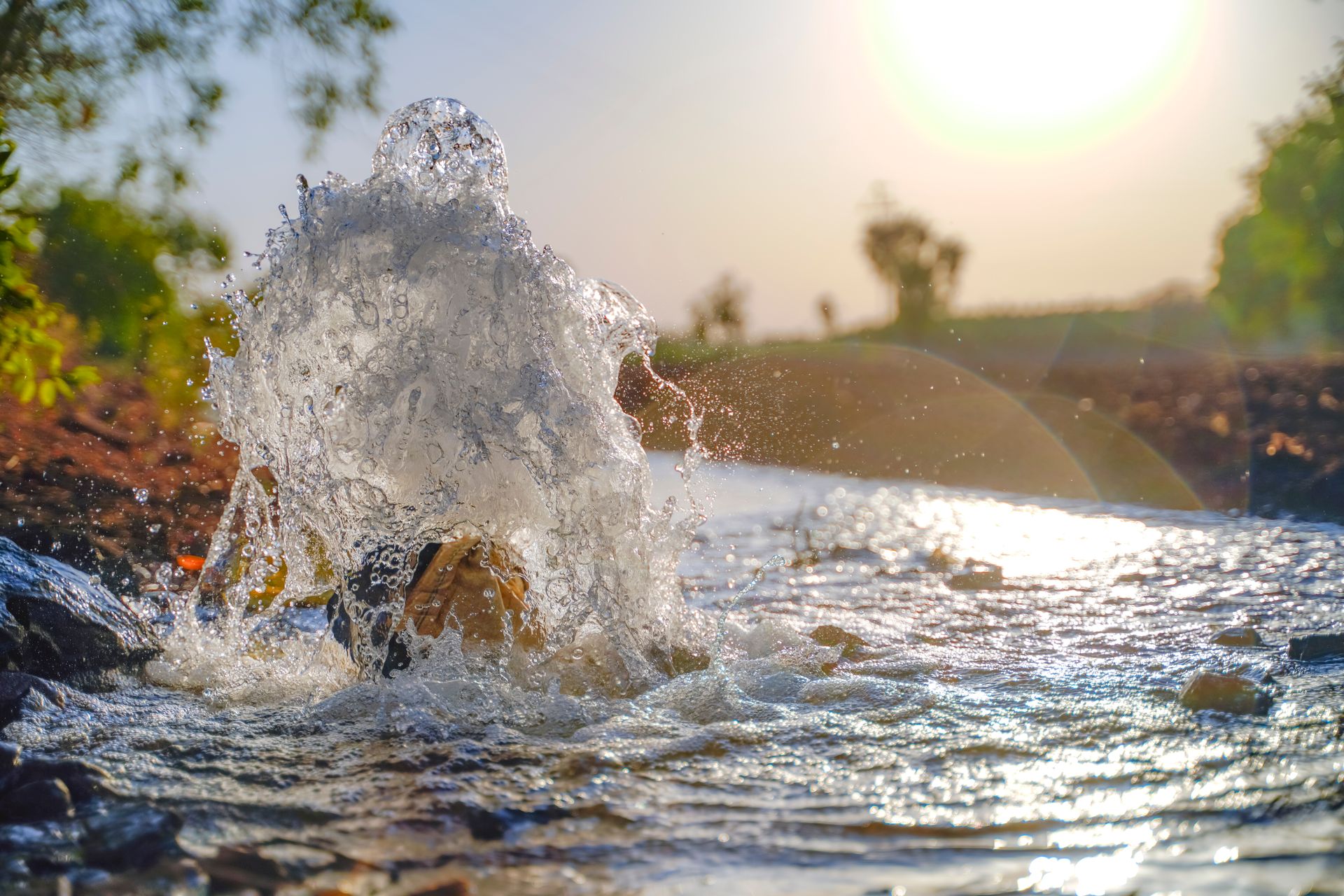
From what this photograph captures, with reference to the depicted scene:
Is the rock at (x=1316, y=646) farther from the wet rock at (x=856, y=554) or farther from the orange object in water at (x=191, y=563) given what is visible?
the orange object in water at (x=191, y=563)

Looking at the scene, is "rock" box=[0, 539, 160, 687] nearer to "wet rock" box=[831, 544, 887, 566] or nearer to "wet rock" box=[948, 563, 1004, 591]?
"wet rock" box=[948, 563, 1004, 591]

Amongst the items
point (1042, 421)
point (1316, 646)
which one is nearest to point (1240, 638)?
point (1316, 646)

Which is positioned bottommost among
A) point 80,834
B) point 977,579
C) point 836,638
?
point 80,834

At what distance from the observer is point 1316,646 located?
355 cm

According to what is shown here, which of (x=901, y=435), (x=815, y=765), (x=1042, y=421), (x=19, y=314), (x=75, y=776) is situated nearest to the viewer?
(x=75, y=776)

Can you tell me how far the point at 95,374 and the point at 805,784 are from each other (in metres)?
4.65

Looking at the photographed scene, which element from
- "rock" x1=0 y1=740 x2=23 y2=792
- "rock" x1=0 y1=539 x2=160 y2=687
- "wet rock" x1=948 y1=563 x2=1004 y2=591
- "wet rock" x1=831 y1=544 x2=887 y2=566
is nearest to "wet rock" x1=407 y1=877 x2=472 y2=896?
"rock" x1=0 y1=740 x2=23 y2=792

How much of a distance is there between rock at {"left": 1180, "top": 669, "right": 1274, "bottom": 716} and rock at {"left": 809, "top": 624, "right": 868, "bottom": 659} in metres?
1.25

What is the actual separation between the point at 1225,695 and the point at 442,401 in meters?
2.75

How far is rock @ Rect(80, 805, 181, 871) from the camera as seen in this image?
1938 millimetres

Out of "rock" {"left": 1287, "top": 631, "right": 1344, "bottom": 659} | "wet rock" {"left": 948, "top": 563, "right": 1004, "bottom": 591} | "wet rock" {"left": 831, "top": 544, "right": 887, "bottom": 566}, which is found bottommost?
"rock" {"left": 1287, "top": 631, "right": 1344, "bottom": 659}

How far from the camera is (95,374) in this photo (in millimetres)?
5246

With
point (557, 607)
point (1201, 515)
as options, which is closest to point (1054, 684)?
point (557, 607)

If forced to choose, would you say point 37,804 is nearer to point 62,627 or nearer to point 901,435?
point 62,627
